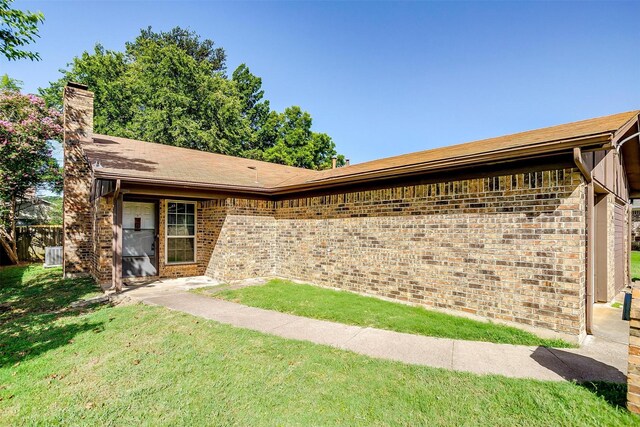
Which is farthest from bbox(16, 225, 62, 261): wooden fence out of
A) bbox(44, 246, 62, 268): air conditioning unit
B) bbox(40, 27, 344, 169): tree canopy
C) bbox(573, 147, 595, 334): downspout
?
bbox(573, 147, 595, 334): downspout

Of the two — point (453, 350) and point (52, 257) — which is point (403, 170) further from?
point (52, 257)

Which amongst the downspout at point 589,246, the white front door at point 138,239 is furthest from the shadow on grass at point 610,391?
the white front door at point 138,239

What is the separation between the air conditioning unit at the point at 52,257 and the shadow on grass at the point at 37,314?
222 cm

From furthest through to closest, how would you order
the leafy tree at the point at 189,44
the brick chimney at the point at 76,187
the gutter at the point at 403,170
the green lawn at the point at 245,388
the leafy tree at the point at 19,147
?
the leafy tree at the point at 189,44 → the leafy tree at the point at 19,147 → the brick chimney at the point at 76,187 → the gutter at the point at 403,170 → the green lawn at the point at 245,388

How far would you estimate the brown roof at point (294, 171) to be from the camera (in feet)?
14.5

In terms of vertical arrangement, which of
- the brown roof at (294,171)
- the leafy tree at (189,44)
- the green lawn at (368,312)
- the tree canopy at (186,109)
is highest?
the leafy tree at (189,44)

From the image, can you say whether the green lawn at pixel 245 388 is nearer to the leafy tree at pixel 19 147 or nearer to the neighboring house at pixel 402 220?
the neighboring house at pixel 402 220

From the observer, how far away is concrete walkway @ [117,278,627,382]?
335 cm

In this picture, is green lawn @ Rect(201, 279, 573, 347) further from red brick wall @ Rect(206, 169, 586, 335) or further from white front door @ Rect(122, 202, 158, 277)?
white front door @ Rect(122, 202, 158, 277)

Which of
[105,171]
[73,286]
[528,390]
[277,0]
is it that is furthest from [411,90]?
[73,286]

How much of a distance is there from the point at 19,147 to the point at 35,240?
4447 mm

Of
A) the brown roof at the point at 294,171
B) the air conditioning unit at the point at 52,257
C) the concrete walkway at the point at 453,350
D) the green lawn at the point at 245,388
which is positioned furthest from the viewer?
the air conditioning unit at the point at 52,257

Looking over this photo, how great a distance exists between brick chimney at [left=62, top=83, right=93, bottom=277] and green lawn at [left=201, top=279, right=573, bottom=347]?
5196 millimetres

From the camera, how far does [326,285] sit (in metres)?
7.65
